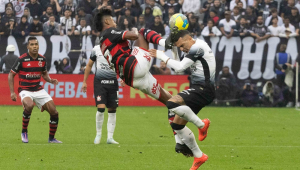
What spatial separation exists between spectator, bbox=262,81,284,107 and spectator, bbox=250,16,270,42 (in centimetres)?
196

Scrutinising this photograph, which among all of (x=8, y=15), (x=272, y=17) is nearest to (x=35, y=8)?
A: (x=8, y=15)

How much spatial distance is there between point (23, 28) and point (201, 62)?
16310 millimetres

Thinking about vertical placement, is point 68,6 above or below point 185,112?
below

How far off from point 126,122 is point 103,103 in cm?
489

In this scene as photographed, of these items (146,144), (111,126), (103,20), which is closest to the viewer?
(103,20)

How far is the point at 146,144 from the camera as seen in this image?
1206cm

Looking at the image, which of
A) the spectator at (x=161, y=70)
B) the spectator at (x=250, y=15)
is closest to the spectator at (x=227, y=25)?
the spectator at (x=250, y=15)

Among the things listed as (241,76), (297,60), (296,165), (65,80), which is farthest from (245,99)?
(296,165)

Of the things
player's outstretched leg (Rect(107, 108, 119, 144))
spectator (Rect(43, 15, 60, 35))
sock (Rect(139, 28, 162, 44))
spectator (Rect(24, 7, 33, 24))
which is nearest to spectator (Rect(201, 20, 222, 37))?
spectator (Rect(43, 15, 60, 35))

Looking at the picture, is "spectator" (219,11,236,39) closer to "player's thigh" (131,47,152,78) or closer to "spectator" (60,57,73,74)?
"spectator" (60,57,73,74)

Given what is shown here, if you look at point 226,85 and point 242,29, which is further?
point 242,29

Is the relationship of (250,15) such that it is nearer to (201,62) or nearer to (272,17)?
(272,17)

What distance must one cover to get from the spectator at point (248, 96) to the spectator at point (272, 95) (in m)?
0.38

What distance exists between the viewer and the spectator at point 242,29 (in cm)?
2372
